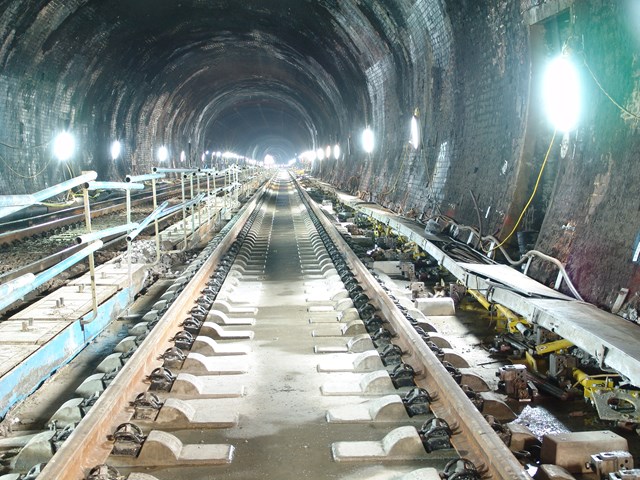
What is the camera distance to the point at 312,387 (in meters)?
3.44

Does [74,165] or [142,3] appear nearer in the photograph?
[142,3]

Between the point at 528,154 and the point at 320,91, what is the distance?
1949 cm

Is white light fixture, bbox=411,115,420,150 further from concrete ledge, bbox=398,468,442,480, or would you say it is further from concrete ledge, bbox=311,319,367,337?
concrete ledge, bbox=398,468,442,480

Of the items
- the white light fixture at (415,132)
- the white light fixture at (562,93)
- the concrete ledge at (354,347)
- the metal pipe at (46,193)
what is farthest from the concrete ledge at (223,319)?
the white light fixture at (415,132)

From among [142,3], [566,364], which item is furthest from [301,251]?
[142,3]

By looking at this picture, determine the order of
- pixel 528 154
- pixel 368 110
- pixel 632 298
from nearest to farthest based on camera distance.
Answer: pixel 632 298, pixel 528 154, pixel 368 110

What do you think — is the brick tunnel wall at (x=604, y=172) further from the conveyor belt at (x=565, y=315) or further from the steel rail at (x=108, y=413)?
the steel rail at (x=108, y=413)

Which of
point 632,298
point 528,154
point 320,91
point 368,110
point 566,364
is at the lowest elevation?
point 566,364

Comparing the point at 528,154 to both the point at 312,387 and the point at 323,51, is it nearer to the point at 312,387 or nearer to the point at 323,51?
the point at 312,387

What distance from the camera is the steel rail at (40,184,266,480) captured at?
220 centimetres

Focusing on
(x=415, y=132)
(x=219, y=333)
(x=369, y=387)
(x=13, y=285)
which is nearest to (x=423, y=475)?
(x=369, y=387)

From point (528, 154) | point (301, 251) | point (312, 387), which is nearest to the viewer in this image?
point (312, 387)

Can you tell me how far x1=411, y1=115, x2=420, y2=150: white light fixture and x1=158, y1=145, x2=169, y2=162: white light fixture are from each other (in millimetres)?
21154

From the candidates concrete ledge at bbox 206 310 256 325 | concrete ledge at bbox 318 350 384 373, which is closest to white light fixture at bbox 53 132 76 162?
concrete ledge at bbox 206 310 256 325
